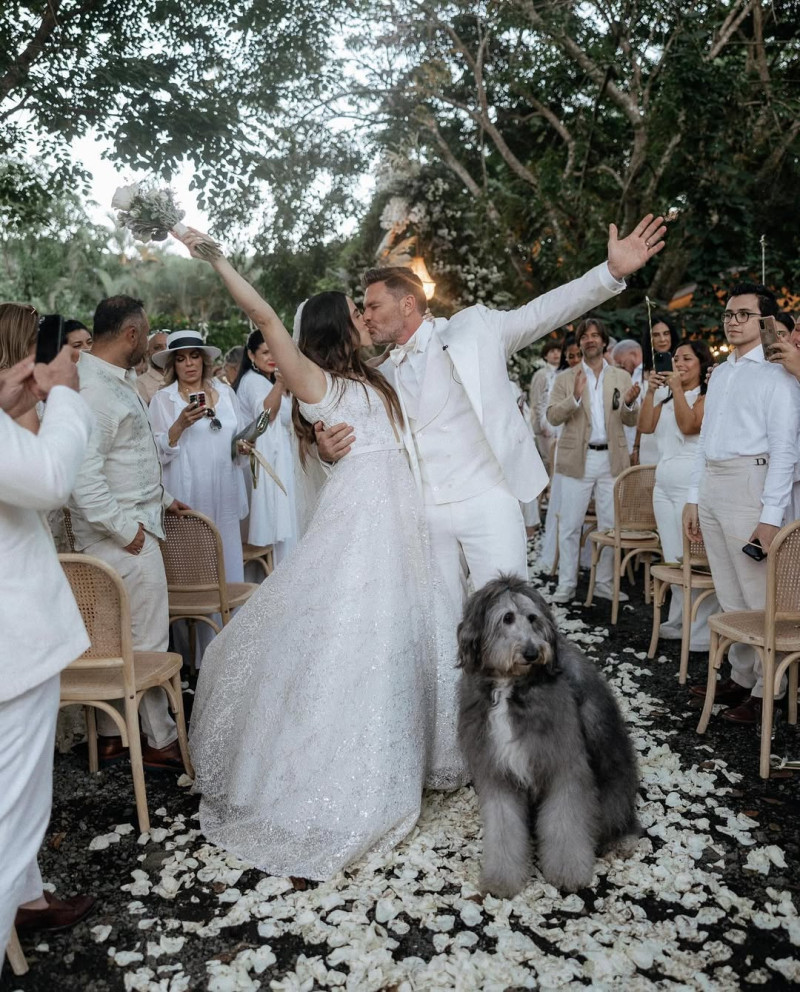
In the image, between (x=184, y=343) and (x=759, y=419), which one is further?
(x=184, y=343)

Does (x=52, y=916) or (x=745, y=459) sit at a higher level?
(x=745, y=459)

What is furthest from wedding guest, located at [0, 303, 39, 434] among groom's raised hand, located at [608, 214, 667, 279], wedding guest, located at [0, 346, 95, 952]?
groom's raised hand, located at [608, 214, 667, 279]

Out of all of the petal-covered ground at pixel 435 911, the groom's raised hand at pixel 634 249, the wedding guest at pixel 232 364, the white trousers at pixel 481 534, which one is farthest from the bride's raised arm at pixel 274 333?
the wedding guest at pixel 232 364

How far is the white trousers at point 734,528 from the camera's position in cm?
444

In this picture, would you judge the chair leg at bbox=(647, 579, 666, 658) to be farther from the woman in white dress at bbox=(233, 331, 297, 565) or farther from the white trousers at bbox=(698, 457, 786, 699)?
the woman in white dress at bbox=(233, 331, 297, 565)

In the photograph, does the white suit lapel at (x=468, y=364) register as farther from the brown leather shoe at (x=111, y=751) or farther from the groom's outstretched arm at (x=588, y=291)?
the brown leather shoe at (x=111, y=751)

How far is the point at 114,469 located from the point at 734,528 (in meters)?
3.14

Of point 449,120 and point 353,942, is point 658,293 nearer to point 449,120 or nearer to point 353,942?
point 449,120

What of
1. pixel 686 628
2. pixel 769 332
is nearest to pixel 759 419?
pixel 769 332

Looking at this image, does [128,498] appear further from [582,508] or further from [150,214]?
[582,508]

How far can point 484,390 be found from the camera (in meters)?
3.43

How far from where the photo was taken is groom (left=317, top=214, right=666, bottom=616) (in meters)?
3.43

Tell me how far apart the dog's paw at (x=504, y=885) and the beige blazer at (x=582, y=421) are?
470 centimetres

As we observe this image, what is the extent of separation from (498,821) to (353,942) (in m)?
0.62
